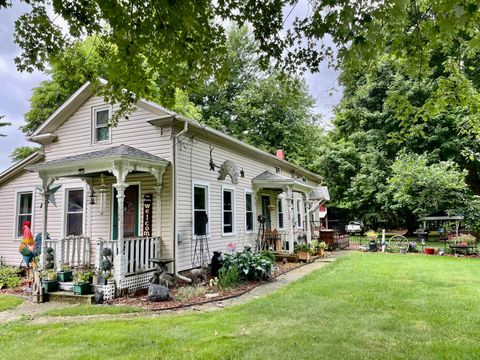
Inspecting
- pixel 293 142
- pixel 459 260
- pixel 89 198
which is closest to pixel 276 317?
pixel 89 198

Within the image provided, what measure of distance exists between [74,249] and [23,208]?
3.90 m

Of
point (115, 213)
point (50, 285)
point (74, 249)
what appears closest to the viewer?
point (50, 285)

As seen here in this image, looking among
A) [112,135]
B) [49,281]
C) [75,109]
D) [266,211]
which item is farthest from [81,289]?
[266,211]

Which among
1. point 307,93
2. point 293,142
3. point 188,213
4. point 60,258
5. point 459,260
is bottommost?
point 459,260

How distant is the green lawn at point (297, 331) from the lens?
14.0 ft

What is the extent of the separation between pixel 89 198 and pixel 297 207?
11.2 m

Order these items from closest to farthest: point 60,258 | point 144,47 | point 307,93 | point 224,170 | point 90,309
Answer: point 144,47 < point 90,309 < point 60,258 < point 224,170 < point 307,93

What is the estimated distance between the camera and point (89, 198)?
10141 millimetres

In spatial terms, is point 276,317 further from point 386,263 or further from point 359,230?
point 359,230

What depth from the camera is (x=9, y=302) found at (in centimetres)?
742

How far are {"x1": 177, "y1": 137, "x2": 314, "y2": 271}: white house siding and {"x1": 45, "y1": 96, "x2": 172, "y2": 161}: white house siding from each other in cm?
67

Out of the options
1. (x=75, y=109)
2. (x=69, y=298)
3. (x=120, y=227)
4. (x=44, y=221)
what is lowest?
(x=69, y=298)

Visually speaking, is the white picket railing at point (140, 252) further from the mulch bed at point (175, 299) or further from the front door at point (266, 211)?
the front door at point (266, 211)

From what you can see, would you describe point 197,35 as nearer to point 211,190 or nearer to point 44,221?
point 211,190
